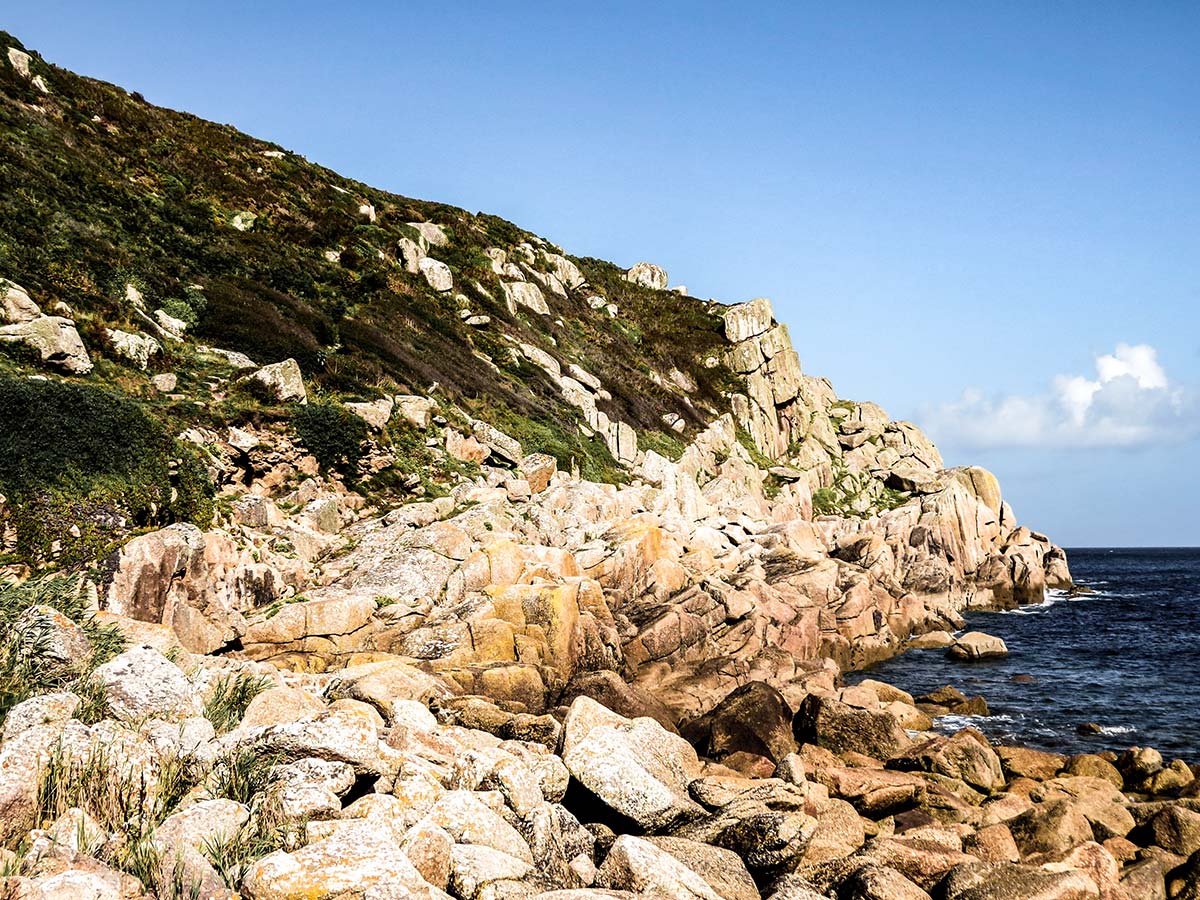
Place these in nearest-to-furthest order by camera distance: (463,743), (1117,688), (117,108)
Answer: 1. (463,743)
2. (1117,688)
3. (117,108)

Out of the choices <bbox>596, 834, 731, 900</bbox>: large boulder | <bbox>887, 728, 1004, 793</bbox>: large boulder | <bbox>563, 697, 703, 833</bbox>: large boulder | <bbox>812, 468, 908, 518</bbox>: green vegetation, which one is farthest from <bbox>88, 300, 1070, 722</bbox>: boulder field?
<bbox>812, 468, 908, 518</bbox>: green vegetation

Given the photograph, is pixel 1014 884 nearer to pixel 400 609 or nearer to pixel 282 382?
pixel 400 609

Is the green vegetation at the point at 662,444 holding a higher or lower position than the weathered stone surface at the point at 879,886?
higher

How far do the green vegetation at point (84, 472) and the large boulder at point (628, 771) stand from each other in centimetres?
1454

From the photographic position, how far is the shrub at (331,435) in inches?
1209

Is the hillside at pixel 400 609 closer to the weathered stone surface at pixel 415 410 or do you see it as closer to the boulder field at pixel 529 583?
the boulder field at pixel 529 583

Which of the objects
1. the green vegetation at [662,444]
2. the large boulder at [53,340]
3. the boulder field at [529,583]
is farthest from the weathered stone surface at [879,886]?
the green vegetation at [662,444]

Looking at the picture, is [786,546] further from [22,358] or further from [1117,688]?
[22,358]

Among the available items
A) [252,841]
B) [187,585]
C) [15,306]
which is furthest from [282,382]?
[252,841]

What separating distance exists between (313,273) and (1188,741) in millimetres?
50576

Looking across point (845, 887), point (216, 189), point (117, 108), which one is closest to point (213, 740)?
point (845, 887)

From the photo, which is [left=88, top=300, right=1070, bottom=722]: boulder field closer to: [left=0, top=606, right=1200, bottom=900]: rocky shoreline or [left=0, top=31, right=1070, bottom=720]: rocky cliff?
[left=0, top=31, right=1070, bottom=720]: rocky cliff

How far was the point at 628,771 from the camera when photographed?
1250cm

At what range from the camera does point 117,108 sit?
5381 centimetres
